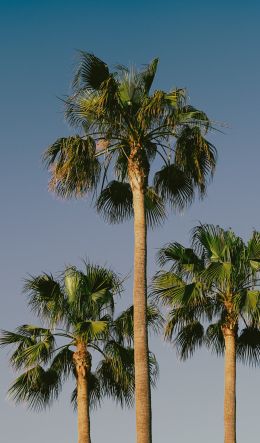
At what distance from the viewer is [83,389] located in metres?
24.2

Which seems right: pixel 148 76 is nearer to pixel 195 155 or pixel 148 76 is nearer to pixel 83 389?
pixel 195 155

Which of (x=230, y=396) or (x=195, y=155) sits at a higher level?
(x=195, y=155)

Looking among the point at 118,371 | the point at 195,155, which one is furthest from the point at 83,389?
the point at 195,155

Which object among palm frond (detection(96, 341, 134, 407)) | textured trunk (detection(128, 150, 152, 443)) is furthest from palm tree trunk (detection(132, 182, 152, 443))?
palm frond (detection(96, 341, 134, 407))

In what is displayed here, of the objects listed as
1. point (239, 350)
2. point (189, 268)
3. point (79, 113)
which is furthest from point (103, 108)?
point (239, 350)

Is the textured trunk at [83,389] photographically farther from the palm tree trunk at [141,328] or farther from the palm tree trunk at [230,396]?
the palm tree trunk at [141,328]

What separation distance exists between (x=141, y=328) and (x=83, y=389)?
20.0 ft

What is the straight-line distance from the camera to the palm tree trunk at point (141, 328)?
58.4 ft

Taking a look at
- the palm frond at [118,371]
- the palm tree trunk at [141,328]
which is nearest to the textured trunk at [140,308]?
the palm tree trunk at [141,328]

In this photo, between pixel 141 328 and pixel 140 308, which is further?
pixel 140 308

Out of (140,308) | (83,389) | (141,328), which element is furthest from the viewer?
(83,389)

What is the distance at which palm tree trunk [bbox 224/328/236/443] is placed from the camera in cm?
2317

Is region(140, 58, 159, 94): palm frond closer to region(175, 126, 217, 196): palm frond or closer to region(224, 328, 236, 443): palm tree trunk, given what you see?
region(175, 126, 217, 196): palm frond

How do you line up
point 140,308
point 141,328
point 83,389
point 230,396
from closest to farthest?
point 141,328, point 140,308, point 230,396, point 83,389
